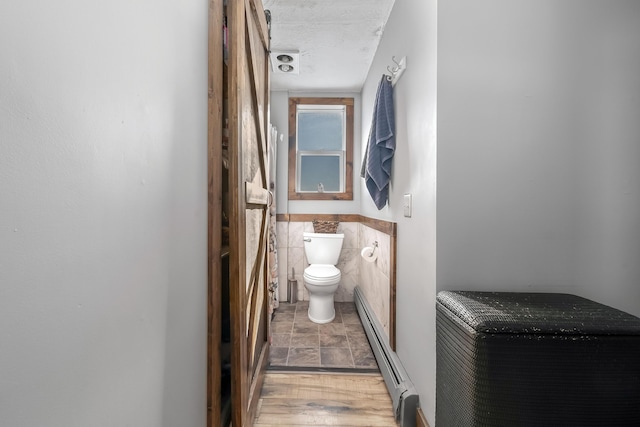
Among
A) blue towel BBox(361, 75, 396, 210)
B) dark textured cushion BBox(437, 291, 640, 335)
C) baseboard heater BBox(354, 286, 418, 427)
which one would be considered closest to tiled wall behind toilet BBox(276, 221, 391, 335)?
baseboard heater BBox(354, 286, 418, 427)

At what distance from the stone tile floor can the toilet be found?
0.38 ft

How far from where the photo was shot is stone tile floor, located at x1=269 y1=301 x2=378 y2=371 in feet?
6.59

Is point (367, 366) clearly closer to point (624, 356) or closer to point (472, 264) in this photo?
point (472, 264)

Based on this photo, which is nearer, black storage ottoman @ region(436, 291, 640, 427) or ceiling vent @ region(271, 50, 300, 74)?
black storage ottoman @ region(436, 291, 640, 427)

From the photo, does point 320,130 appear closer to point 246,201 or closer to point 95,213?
point 246,201

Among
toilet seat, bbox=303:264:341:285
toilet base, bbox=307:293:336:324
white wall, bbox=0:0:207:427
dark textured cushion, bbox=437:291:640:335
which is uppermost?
white wall, bbox=0:0:207:427

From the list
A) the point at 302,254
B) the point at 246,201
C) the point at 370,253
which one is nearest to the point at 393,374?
the point at 370,253

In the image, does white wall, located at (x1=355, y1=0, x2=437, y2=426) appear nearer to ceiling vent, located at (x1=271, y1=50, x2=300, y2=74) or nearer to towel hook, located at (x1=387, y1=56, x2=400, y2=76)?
towel hook, located at (x1=387, y1=56, x2=400, y2=76)

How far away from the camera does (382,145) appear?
188 cm

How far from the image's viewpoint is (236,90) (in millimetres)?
1075

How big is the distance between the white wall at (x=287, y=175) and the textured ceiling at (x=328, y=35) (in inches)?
8.6

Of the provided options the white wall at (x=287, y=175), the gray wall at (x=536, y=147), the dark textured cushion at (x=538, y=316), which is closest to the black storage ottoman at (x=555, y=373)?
the dark textured cushion at (x=538, y=316)

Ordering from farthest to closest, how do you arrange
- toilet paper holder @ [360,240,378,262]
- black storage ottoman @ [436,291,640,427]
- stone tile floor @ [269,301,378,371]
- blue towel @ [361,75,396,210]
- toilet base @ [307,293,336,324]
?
toilet base @ [307,293,336,324], toilet paper holder @ [360,240,378,262], stone tile floor @ [269,301,378,371], blue towel @ [361,75,396,210], black storage ottoman @ [436,291,640,427]

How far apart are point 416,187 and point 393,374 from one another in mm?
1102
